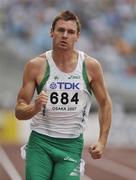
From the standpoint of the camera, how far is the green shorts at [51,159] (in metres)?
5.60

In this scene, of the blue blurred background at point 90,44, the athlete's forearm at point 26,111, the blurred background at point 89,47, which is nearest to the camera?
the athlete's forearm at point 26,111

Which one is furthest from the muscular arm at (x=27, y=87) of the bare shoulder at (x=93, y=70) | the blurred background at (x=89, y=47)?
the blurred background at (x=89, y=47)

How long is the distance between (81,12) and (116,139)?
3816 millimetres

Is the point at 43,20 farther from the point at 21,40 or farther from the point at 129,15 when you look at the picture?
the point at 129,15

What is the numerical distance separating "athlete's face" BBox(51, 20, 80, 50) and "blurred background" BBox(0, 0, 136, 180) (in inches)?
522

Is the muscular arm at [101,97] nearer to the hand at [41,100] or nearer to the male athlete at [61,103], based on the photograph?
the male athlete at [61,103]

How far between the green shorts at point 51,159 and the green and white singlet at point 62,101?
7 cm

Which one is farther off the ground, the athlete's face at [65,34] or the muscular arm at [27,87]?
the athlete's face at [65,34]

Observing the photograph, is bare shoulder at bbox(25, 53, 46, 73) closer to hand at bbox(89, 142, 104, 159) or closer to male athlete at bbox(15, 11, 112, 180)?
male athlete at bbox(15, 11, 112, 180)

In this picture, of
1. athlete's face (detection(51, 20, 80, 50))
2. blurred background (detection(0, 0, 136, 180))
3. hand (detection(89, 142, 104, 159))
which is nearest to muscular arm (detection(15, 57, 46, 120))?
athlete's face (detection(51, 20, 80, 50))

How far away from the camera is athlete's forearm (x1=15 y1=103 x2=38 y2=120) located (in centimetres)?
533

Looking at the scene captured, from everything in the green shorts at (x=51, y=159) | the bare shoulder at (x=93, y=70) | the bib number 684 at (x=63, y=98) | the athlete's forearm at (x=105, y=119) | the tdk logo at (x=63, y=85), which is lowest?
the green shorts at (x=51, y=159)

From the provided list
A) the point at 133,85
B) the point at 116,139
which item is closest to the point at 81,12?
the point at 133,85

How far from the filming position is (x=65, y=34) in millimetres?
5547
